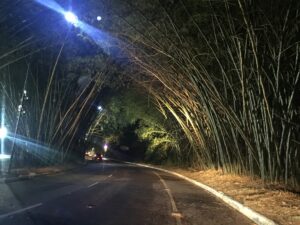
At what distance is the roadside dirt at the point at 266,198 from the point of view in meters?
9.62

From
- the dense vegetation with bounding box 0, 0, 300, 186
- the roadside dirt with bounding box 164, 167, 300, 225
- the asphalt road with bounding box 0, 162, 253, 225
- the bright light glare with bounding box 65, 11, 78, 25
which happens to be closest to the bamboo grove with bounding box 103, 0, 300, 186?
the dense vegetation with bounding box 0, 0, 300, 186

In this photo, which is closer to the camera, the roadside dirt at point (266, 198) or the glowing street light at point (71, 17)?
the roadside dirt at point (266, 198)

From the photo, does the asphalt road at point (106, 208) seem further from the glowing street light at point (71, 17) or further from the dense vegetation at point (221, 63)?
the glowing street light at point (71, 17)

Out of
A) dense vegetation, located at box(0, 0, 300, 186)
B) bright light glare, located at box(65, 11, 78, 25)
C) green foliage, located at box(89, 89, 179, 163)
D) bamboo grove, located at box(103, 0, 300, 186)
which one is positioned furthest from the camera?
green foliage, located at box(89, 89, 179, 163)

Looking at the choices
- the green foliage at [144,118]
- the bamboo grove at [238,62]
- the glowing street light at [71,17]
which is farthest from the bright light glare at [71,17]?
the green foliage at [144,118]

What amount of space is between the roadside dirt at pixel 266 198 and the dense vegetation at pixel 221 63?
71 cm

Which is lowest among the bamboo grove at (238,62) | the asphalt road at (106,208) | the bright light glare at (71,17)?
the asphalt road at (106,208)

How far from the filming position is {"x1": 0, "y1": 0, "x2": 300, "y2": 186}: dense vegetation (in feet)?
44.8

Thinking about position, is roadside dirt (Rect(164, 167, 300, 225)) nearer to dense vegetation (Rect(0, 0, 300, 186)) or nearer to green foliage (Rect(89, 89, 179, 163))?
dense vegetation (Rect(0, 0, 300, 186))

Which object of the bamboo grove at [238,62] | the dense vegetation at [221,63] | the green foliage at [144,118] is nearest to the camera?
the bamboo grove at [238,62]

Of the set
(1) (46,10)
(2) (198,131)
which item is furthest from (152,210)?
(2) (198,131)

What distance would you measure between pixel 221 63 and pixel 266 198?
20.5 ft

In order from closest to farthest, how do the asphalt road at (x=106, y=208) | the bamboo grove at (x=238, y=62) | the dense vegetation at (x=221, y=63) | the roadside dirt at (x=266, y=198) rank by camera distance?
the asphalt road at (x=106, y=208) → the roadside dirt at (x=266, y=198) → the bamboo grove at (x=238, y=62) → the dense vegetation at (x=221, y=63)

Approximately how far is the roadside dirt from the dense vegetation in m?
0.71
